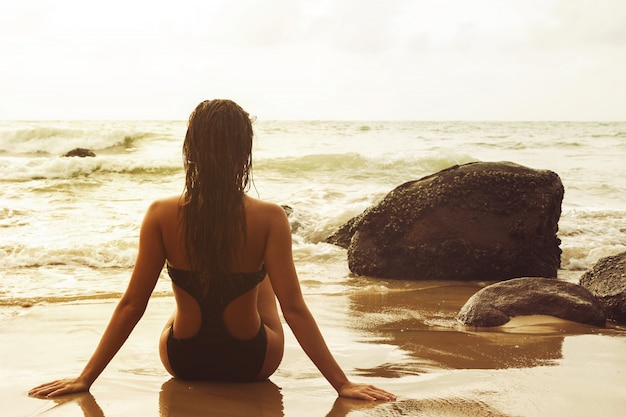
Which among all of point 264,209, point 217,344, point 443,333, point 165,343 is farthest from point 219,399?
point 443,333

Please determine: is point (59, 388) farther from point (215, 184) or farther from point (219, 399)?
point (215, 184)

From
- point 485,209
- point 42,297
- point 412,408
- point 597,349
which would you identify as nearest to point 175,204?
point 412,408

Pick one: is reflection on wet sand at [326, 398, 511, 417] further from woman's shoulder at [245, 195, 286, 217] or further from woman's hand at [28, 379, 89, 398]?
woman's hand at [28, 379, 89, 398]

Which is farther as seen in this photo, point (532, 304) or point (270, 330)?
point (532, 304)

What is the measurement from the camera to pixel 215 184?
3301 mm

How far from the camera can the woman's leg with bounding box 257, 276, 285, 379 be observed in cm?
365

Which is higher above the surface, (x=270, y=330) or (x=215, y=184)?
(x=215, y=184)

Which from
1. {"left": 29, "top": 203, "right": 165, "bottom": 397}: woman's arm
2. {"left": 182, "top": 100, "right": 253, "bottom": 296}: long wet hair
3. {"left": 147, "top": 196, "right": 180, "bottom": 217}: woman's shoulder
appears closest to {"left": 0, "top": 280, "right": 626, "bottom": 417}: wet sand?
{"left": 29, "top": 203, "right": 165, "bottom": 397}: woman's arm

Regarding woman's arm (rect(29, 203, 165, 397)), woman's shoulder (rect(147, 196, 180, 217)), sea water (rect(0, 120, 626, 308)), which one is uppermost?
woman's shoulder (rect(147, 196, 180, 217))

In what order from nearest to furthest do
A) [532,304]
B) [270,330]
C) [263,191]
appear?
[270,330]
[532,304]
[263,191]

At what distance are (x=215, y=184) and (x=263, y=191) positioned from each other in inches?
514

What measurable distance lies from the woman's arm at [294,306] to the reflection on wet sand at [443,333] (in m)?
0.65

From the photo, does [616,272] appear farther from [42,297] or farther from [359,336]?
[42,297]

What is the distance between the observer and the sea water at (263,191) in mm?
8227
